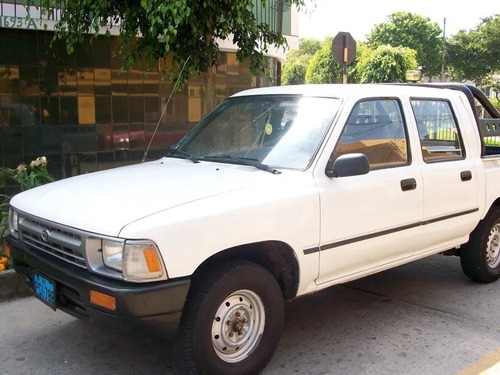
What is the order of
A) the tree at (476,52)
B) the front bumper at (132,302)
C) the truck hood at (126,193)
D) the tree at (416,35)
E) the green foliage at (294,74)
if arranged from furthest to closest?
the green foliage at (294,74)
the tree at (416,35)
the tree at (476,52)
the truck hood at (126,193)
the front bumper at (132,302)

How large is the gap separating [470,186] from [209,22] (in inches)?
123

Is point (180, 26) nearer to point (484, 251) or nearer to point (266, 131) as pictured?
point (266, 131)

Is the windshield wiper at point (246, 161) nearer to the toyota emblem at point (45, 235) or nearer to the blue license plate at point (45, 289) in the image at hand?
the toyota emblem at point (45, 235)

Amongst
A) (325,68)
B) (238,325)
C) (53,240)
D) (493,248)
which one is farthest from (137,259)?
(325,68)

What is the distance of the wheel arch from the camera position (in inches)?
124

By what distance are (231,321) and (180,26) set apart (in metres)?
3.62

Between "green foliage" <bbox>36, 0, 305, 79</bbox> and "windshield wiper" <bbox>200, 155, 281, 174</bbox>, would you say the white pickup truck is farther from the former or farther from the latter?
"green foliage" <bbox>36, 0, 305, 79</bbox>

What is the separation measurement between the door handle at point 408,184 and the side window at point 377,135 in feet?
0.47

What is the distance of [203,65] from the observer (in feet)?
20.5

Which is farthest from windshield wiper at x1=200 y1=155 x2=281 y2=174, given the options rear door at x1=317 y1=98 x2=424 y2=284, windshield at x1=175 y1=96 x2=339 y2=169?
rear door at x1=317 y1=98 x2=424 y2=284

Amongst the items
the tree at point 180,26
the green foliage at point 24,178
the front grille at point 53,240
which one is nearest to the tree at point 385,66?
the tree at point 180,26

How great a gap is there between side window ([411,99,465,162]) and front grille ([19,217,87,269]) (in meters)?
2.78

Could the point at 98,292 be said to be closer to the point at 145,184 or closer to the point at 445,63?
the point at 145,184

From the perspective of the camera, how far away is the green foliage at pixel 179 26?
517 cm
